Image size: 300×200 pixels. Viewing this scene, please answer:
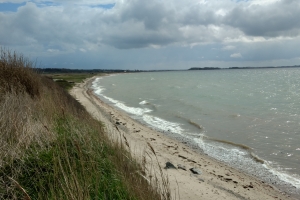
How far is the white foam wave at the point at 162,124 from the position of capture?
1659cm

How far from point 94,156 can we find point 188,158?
22.0ft

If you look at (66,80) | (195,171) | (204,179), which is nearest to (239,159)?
(195,171)

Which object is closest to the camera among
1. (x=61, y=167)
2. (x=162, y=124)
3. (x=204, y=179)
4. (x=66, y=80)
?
(x=61, y=167)

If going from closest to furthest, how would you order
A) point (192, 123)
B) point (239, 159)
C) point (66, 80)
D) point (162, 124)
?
point (239, 159) < point (192, 123) < point (162, 124) < point (66, 80)

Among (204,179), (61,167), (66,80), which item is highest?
(61,167)

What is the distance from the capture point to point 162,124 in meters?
18.3

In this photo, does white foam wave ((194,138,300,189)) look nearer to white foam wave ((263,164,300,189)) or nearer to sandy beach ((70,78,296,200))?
white foam wave ((263,164,300,189))

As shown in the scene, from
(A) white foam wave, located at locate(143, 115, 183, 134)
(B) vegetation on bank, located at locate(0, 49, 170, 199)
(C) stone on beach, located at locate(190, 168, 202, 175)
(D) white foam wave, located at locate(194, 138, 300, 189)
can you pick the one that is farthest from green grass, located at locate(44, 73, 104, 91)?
(B) vegetation on bank, located at locate(0, 49, 170, 199)

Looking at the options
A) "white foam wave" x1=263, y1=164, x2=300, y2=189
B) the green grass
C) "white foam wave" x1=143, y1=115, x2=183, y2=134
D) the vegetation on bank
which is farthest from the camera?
the green grass

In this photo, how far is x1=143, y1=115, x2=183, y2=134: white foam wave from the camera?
16.6 meters

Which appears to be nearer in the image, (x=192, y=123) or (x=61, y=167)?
(x=61, y=167)

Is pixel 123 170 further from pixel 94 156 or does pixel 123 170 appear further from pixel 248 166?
pixel 248 166

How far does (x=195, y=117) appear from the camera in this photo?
65.6 feet

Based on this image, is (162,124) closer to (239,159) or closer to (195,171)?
(239,159)
